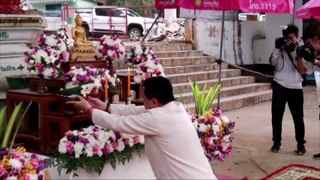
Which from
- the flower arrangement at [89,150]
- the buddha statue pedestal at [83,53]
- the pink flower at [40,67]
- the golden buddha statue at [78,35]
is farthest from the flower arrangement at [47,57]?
the flower arrangement at [89,150]

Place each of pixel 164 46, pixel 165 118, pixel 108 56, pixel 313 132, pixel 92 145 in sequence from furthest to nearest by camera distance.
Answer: pixel 164 46
pixel 313 132
pixel 108 56
pixel 92 145
pixel 165 118

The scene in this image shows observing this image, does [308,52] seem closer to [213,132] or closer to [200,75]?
[213,132]

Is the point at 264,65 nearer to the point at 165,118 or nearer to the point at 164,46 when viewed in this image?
the point at 164,46

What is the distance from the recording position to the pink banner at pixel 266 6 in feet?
19.9

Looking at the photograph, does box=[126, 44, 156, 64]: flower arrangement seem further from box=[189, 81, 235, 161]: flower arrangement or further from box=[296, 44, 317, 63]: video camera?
box=[296, 44, 317, 63]: video camera

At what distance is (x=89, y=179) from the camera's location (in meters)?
4.07

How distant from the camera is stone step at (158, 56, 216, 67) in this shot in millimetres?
11261

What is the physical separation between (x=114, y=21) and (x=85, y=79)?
16956 mm

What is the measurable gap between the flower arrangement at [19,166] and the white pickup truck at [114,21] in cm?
1739

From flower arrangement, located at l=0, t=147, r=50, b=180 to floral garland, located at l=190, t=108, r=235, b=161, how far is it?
191 cm

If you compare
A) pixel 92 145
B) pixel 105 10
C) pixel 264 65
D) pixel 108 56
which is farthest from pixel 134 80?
pixel 105 10

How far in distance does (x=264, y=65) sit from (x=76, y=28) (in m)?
9.33

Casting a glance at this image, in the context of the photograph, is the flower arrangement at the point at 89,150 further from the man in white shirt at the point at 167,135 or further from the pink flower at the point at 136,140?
the man in white shirt at the point at 167,135

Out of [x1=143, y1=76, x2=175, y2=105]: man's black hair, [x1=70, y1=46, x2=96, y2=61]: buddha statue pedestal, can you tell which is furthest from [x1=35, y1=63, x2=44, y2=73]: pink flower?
[x1=143, y1=76, x2=175, y2=105]: man's black hair
